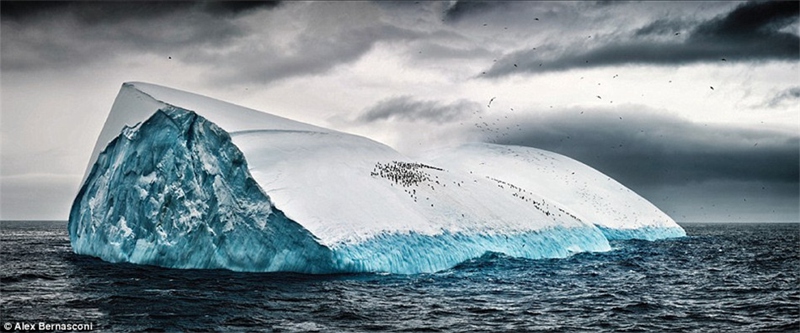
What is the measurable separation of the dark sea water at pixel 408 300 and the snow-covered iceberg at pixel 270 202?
1246 millimetres

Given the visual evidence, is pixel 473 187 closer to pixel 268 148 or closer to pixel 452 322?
pixel 268 148

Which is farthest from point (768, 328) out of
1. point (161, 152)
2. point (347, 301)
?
point (161, 152)

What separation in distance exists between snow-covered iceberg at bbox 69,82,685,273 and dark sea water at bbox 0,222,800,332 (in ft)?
4.09

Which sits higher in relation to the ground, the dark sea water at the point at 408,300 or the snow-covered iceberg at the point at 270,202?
the snow-covered iceberg at the point at 270,202

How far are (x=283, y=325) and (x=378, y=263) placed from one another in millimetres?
9860

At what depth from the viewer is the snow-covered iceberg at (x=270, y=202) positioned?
26922mm

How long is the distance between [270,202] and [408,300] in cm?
842

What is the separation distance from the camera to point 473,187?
3947cm

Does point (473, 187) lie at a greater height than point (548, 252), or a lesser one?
greater

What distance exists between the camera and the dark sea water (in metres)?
17.8

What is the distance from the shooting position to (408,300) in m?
21.0

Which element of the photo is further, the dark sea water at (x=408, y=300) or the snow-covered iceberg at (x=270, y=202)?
the snow-covered iceberg at (x=270, y=202)

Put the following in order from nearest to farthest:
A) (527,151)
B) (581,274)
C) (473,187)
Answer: (581,274), (473,187), (527,151)

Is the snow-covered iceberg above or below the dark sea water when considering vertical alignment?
above
